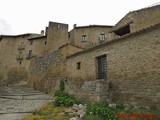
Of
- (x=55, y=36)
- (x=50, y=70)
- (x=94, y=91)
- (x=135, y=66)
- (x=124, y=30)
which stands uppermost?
(x=55, y=36)

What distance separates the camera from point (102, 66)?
→ 42.7 ft

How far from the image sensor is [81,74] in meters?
14.7

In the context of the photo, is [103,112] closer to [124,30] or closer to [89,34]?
[124,30]

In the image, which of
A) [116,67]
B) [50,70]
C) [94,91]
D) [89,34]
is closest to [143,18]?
[116,67]

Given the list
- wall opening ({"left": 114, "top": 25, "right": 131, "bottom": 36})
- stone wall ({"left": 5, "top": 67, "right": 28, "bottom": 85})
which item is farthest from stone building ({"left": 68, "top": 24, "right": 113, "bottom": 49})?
wall opening ({"left": 114, "top": 25, "right": 131, "bottom": 36})

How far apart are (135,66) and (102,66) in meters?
3.20

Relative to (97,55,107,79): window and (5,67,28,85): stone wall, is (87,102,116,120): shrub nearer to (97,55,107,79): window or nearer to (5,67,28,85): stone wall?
(97,55,107,79): window

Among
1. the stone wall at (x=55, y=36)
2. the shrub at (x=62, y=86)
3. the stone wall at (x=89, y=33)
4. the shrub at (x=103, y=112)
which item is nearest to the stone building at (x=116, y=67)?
the shrub at (x=62, y=86)

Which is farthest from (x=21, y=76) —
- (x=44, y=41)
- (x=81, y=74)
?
(x=81, y=74)

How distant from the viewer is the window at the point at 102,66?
42.0 feet

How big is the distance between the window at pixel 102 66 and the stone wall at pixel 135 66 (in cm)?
44

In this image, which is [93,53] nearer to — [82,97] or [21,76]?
[82,97]

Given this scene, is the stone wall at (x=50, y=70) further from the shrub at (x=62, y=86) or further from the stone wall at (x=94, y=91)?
the stone wall at (x=94, y=91)

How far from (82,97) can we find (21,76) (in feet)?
74.6
